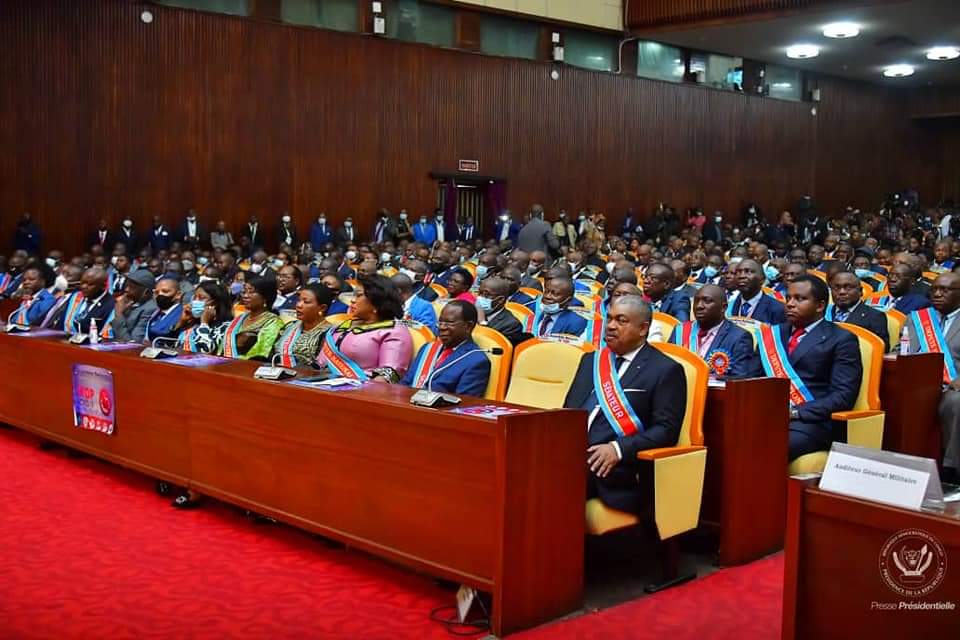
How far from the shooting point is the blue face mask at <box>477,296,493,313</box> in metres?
7.20

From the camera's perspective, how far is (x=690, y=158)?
24.3 meters

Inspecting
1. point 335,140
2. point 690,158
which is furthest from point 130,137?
point 690,158

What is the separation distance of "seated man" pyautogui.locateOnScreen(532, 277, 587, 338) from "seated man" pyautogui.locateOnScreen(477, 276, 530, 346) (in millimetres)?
232

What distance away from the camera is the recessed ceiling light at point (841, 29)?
19.2m

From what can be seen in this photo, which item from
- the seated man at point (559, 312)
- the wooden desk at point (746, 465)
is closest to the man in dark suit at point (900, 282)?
the seated man at point (559, 312)

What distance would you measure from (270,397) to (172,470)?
103cm

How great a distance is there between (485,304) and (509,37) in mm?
14480

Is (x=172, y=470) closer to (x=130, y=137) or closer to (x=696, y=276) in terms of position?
(x=696, y=276)

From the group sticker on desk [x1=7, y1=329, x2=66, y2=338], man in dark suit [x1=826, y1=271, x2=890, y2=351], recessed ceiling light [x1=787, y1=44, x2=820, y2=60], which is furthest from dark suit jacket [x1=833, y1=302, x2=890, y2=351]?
recessed ceiling light [x1=787, y1=44, x2=820, y2=60]

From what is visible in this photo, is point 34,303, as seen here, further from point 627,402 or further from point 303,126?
point 303,126

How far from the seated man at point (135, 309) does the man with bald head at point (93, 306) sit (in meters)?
0.10

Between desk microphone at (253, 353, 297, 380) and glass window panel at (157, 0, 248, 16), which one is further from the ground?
glass window panel at (157, 0, 248, 16)

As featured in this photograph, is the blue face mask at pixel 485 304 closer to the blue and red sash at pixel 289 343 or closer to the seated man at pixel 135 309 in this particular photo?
the blue and red sash at pixel 289 343

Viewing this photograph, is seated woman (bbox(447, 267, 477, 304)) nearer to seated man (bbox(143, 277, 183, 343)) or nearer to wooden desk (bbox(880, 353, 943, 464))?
seated man (bbox(143, 277, 183, 343))
